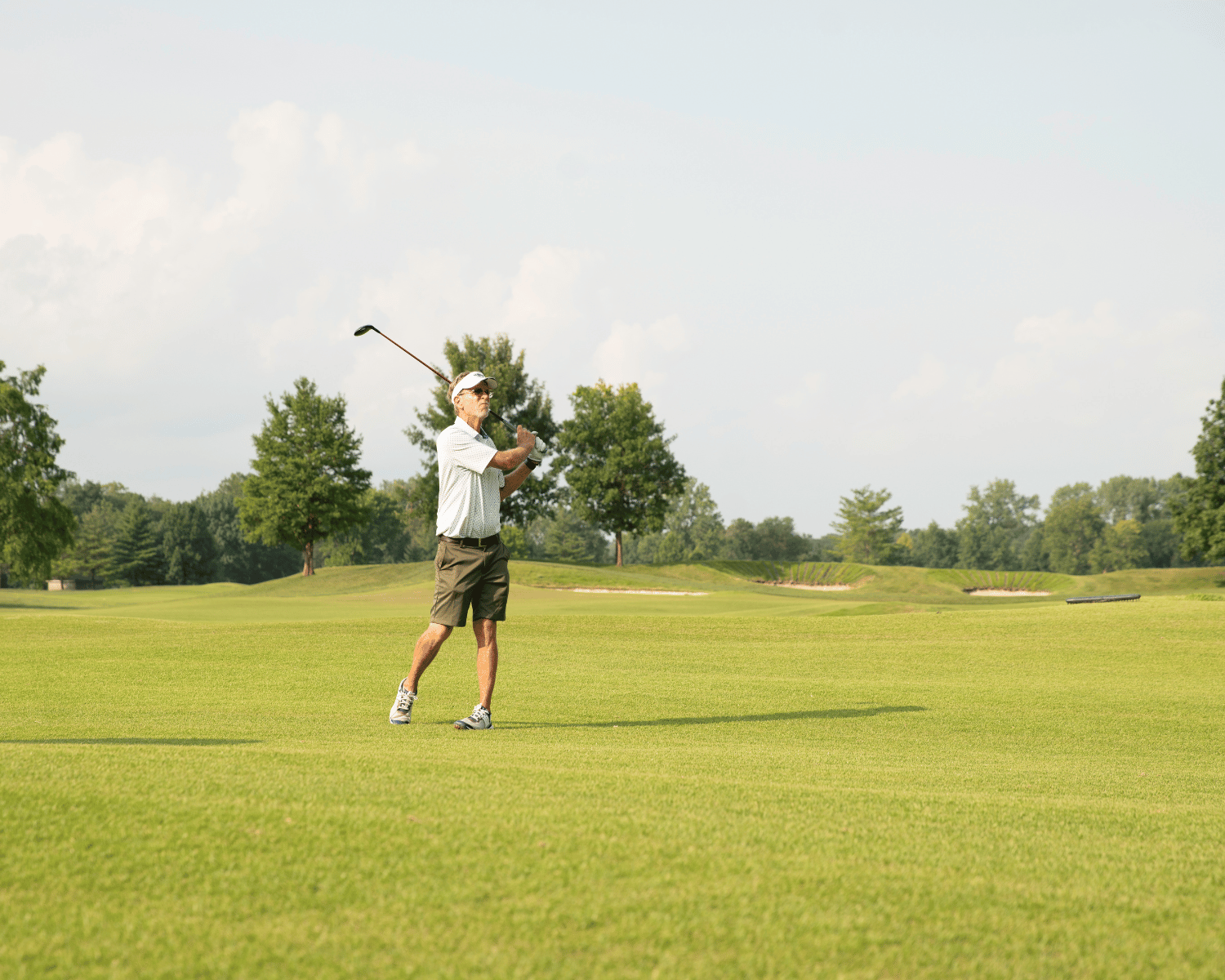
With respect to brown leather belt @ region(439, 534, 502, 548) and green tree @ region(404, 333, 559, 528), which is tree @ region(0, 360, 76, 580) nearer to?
green tree @ region(404, 333, 559, 528)

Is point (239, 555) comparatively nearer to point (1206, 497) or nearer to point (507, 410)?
point (507, 410)

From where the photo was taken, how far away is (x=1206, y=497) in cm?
4625

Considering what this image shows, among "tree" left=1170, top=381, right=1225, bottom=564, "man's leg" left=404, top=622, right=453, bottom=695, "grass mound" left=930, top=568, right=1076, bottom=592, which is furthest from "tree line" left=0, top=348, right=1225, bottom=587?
"man's leg" left=404, top=622, right=453, bottom=695

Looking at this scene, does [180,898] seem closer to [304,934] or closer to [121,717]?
[304,934]

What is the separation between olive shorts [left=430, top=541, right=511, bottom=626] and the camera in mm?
7281

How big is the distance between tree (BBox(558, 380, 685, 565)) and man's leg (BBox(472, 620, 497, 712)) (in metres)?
52.0

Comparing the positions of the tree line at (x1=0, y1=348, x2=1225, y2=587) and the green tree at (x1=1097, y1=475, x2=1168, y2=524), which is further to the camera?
the green tree at (x1=1097, y1=475, x2=1168, y2=524)

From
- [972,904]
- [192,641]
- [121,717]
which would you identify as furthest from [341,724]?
[192,641]

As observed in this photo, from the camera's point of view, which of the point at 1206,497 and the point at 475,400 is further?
the point at 1206,497

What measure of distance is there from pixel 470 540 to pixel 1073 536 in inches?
5079

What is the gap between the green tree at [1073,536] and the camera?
388 ft

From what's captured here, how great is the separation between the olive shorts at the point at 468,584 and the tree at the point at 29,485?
43073 mm

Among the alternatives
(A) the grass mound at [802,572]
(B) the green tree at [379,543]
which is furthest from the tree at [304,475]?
(B) the green tree at [379,543]

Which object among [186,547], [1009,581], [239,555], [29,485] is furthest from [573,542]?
[29,485]
